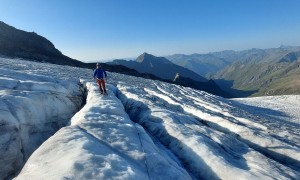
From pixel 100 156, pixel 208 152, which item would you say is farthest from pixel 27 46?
pixel 100 156

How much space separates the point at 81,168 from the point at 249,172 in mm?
6681

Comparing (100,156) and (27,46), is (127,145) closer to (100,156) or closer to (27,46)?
(100,156)

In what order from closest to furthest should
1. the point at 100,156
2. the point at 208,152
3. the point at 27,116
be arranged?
the point at 100,156 → the point at 208,152 → the point at 27,116

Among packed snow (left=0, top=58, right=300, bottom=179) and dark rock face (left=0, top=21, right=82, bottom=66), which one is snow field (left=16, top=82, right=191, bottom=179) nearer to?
packed snow (left=0, top=58, right=300, bottom=179)

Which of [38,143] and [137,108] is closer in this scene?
[38,143]

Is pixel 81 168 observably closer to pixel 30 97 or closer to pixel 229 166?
pixel 229 166

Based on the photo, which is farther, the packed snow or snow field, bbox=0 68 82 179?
snow field, bbox=0 68 82 179

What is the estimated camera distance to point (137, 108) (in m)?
22.3

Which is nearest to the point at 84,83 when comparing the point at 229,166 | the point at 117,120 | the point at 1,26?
the point at 117,120

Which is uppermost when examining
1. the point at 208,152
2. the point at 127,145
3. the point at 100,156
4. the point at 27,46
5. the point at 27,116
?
the point at 27,46

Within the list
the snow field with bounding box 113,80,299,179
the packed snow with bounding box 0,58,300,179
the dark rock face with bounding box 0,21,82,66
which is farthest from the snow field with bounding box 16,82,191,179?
the dark rock face with bounding box 0,21,82,66

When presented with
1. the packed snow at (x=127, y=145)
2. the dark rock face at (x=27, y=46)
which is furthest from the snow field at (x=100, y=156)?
the dark rock face at (x=27, y=46)

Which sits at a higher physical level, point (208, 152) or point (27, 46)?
point (27, 46)

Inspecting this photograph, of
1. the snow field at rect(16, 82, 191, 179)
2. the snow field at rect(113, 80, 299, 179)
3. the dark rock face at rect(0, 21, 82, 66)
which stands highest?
the dark rock face at rect(0, 21, 82, 66)
